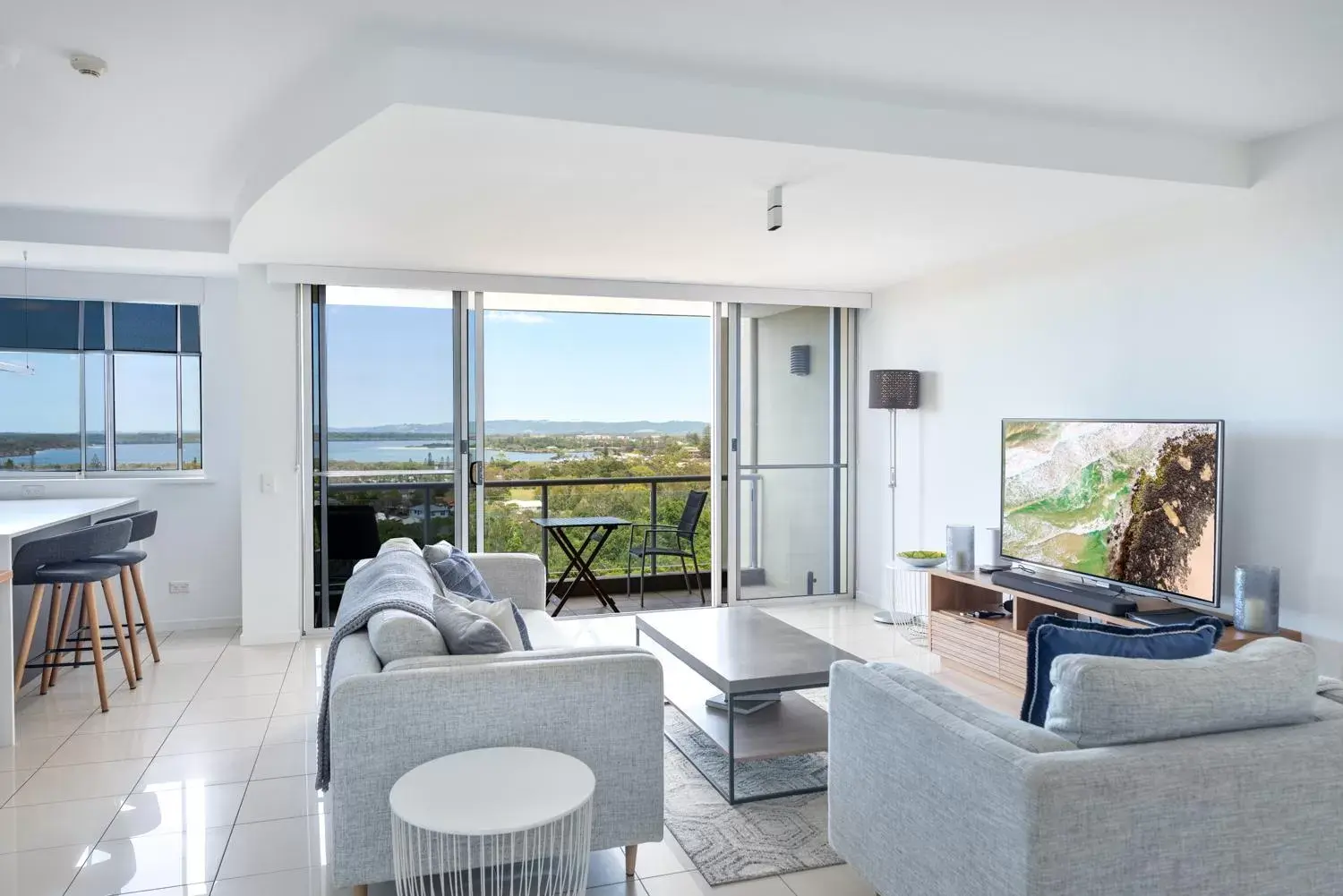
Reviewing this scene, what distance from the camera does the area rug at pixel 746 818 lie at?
8.70ft

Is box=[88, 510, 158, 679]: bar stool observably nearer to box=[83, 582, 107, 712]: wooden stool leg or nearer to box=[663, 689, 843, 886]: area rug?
box=[83, 582, 107, 712]: wooden stool leg

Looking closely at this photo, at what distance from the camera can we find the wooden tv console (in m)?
4.13

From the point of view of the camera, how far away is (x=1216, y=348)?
3746mm

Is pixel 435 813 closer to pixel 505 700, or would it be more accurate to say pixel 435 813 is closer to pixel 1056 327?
pixel 505 700

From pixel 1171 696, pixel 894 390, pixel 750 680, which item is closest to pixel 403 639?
pixel 750 680

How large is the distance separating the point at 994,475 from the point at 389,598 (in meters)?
3.57

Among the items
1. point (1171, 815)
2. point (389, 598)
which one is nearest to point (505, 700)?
point (389, 598)

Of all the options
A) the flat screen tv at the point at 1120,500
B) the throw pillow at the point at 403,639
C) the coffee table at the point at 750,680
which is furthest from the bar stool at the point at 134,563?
the flat screen tv at the point at 1120,500

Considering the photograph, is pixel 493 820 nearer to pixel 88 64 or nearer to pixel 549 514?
pixel 88 64

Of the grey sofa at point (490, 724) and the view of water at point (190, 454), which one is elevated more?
the view of water at point (190, 454)

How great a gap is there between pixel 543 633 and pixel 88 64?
2.63m

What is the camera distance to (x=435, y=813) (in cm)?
194

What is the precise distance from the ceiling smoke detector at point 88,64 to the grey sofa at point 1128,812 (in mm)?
3186

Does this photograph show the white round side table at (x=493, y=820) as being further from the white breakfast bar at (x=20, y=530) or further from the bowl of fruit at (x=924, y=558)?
the bowl of fruit at (x=924, y=558)
